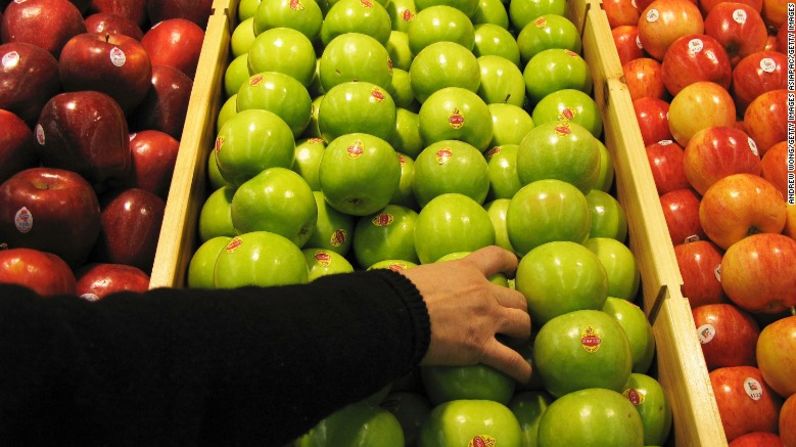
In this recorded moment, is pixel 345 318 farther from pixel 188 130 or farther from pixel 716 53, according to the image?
pixel 716 53

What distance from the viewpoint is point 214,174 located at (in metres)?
1.92

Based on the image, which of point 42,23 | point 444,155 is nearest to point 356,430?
point 444,155

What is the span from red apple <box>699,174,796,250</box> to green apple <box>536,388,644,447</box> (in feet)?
3.03

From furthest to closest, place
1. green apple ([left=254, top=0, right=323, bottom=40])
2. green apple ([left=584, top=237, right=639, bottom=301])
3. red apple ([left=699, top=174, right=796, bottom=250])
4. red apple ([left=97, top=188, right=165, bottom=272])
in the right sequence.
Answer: green apple ([left=254, top=0, right=323, bottom=40]), red apple ([left=699, top=174, right=796, bottom=250]), red apple ([left=97, top=188, right=165, bottom=272]), green apple ([left=584, top=237, right=639, bottom=301])

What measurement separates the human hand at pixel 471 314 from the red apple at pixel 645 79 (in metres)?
1.37

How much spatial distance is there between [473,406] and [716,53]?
1.70 meters

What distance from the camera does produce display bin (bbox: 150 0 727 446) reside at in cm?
148

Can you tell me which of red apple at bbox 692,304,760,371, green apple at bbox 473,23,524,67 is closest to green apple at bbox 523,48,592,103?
green apple at bbox 473,23,524,67

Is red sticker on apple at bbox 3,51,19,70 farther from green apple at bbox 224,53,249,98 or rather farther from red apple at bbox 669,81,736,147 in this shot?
red apple at bbox 669,81,736,147

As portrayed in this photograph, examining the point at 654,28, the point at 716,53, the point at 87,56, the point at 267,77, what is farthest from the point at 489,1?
the point at 87,56

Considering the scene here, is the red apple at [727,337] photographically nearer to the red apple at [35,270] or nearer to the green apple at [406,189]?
the green apple at [406,189]

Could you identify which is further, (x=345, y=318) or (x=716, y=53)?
(x=716, y=53)

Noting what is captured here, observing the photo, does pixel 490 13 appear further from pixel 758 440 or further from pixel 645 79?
pixel 758 440

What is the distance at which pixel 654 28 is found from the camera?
2578mm
